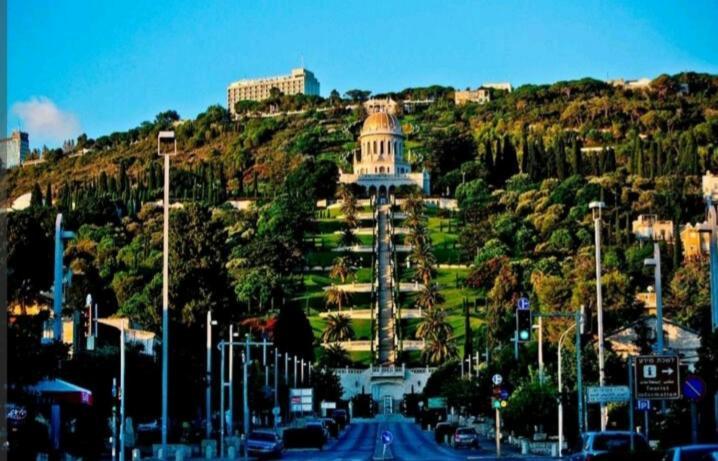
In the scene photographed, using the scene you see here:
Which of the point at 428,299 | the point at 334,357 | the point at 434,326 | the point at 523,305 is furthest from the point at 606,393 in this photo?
the point at 428,299

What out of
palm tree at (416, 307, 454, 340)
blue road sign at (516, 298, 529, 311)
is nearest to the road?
blue road sign at (516, 298, 529, 311)

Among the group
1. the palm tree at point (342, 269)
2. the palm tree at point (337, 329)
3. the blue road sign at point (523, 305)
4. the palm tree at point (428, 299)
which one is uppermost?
the palm tree at point (342, 269)

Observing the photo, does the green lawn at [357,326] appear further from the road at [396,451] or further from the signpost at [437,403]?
the road at [396,451]

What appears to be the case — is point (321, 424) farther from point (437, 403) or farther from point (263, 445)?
point (437, 403)

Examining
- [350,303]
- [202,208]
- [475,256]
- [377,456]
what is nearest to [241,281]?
[350,303]

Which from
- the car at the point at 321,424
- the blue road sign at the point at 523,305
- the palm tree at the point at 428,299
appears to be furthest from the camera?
the palm tree at the point at 428,299

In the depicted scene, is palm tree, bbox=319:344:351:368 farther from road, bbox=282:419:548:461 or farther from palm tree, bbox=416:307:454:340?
road, bbox=282:419:548:461

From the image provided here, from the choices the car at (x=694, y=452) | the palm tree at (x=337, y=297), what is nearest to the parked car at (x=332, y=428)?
the palm tree at (x=337, y=297)

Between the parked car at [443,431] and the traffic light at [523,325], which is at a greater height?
the traffic light at [523,325]
